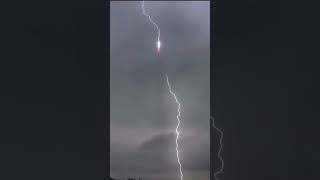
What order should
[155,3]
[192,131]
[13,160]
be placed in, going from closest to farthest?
1. [13,160]
2. [192,131]
3. [155,3]

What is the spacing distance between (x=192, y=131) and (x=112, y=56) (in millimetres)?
860

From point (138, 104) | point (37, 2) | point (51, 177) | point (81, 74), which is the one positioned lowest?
point (51, 177)

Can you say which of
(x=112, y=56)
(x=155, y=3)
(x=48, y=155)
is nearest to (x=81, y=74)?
(x=112, y=56)

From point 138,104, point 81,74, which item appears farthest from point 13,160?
point 138,104

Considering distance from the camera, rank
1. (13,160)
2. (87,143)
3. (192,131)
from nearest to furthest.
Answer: (13,160)
(87,143)
(192,131)

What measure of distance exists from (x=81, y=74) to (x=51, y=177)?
2.43 feet

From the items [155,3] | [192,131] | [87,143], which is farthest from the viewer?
[155,3]

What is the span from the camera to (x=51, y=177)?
2898 mm

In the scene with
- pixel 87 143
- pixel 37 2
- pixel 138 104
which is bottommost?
pixel 87 143

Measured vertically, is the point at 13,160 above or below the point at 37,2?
below
